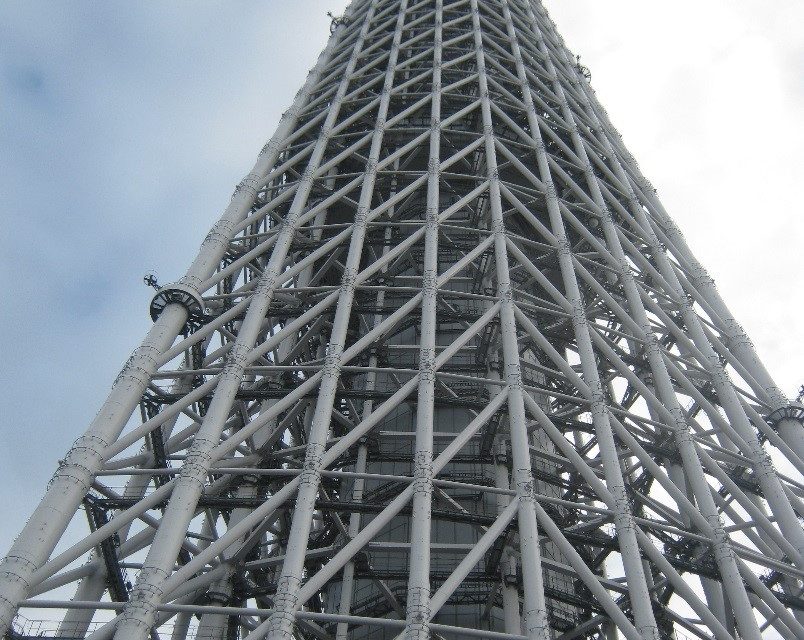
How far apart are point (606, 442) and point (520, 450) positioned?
3.17 meters

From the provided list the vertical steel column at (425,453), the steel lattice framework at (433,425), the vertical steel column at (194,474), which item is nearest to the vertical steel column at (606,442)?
the steel lattice framework at (433,425)

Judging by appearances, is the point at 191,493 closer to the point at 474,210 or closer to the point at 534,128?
the point at 474,210

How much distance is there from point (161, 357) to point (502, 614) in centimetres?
1291

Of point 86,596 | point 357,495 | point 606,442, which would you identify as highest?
point 357,495

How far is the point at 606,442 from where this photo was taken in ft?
73.3

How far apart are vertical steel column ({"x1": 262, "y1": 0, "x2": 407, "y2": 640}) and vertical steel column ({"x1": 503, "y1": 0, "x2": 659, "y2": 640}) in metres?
7.47

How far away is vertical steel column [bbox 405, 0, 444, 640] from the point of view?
16.5 m

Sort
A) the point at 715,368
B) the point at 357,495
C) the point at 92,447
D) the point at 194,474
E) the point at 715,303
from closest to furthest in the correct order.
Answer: the point at 194,474 → the point at 92,447 → the point at 357,495 → the point at 715,368 → the point at 715,303

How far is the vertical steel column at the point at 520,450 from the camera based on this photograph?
1702 centimetres

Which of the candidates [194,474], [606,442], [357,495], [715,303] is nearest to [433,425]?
[357,495]

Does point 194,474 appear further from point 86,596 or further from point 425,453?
point 425,453

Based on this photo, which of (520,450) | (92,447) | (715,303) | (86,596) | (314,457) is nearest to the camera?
(314,457)

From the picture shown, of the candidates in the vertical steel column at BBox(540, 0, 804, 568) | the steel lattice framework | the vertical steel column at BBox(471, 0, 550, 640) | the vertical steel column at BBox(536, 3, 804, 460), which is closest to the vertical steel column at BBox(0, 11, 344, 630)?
the steel lattice framework

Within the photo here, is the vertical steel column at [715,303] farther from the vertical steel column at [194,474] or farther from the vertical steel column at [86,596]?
the vertical steel column at [86,596]
